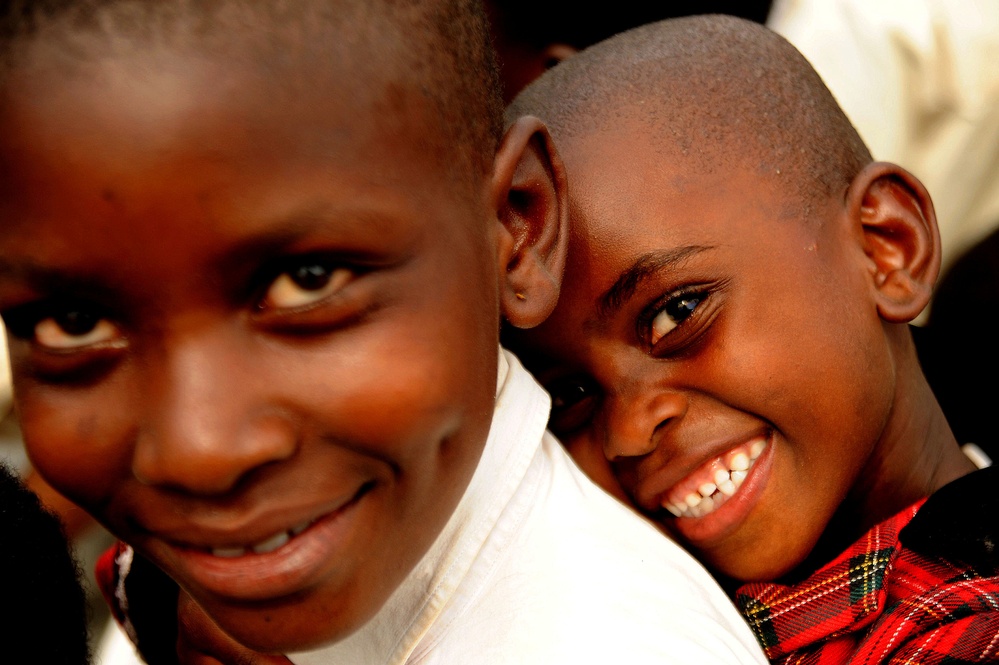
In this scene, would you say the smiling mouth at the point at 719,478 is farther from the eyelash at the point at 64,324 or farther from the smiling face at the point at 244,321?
the eyelash at the point at 64,324

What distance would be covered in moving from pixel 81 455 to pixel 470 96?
585 mm

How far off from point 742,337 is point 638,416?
0.71 feet

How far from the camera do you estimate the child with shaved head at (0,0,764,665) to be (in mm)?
948

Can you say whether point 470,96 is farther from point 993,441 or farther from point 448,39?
point 993,441

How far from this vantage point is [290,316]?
102 centimetres

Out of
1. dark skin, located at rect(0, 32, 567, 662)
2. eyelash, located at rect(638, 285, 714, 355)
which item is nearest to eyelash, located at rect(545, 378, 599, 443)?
eyelash, located at rect(638, 285, 714, 355)

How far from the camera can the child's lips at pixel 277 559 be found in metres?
1.13

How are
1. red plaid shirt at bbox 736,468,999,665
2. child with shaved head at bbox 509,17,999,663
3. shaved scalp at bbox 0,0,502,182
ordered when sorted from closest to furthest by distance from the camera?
shaved scalp at bbox 0,0,502,182 → red plaid shirt at bbox 736,468,999,665 → child with shaved head at bbox 509,17,999,663

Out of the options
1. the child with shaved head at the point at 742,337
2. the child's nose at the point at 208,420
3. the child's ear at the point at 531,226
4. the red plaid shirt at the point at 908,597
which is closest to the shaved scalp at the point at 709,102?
A: the child with shaved head at the point at 742,337

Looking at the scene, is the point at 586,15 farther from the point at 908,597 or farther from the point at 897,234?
the point at 908,597

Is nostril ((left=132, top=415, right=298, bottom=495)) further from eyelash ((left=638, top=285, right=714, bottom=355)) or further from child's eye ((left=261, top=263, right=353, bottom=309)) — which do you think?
eyelash ((left=638, top=285, right=714, bottom=355))

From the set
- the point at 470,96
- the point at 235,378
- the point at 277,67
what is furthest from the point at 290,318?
the point at 470,96

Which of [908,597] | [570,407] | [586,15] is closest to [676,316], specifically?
[570,407]

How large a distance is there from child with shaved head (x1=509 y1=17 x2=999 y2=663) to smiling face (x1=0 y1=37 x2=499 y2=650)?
1.80ft
